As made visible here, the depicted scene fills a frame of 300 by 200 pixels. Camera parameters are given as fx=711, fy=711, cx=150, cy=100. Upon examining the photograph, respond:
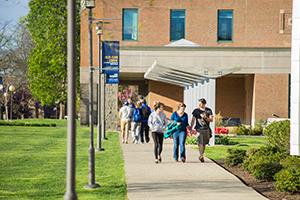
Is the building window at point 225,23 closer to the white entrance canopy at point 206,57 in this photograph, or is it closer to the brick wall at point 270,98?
the white entrance canopy at point 206,57

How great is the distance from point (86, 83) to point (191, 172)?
31349 mm

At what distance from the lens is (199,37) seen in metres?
47.2

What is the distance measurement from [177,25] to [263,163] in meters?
31.9

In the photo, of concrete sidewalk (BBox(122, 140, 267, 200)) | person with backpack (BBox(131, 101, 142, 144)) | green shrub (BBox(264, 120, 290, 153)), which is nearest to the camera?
concrete sidewalk (BBox(122, 140, 267, 200))

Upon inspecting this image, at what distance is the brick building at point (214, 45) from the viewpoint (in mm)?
43656

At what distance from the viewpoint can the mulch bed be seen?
42.7 ft

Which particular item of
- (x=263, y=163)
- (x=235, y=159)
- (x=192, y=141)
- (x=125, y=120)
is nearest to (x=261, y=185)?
(x=263, y=163)

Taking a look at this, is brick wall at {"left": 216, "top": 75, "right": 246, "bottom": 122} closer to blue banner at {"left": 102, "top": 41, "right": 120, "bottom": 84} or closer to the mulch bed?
blue banner at {"left": 102, "top": 41, "right": 120, "bottom": 84}

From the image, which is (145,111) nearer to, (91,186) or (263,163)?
(263,163)

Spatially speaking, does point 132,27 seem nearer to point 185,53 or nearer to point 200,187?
point 185,53

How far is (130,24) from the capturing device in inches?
1852

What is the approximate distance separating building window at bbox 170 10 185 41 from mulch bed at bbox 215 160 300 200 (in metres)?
28.7

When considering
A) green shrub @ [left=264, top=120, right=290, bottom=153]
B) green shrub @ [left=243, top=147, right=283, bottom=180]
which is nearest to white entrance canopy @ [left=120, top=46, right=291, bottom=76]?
green shrub @ [left=264, top=120, right=290, bottom=153]

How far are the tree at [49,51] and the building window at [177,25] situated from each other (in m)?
19.8
